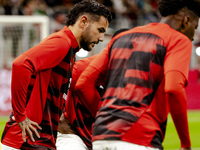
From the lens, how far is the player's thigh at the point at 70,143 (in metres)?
3.70

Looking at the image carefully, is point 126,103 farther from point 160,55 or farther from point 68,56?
point 68,56

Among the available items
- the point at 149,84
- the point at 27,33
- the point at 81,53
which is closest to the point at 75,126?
the point at 149,84

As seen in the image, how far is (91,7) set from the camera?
3.70 m

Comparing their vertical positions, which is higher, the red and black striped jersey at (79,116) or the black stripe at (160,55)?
the black stripe at (160,55)

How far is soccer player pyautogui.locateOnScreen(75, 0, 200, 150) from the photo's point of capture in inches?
91.2

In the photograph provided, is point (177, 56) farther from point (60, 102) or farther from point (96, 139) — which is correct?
point (60, 102)

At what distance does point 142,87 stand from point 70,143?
1.51 metres

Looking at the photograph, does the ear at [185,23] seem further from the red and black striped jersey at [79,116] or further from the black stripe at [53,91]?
the red and black striped jersey at [79,116]

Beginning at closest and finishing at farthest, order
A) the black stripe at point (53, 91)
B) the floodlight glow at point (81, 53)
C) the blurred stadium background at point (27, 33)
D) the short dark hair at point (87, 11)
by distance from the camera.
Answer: the black stripe at point (53, 91) < the short dark hair at point (87, 11) < the blurred stadium background at point (27, 33) < the floodlight glow at point (81, 53)

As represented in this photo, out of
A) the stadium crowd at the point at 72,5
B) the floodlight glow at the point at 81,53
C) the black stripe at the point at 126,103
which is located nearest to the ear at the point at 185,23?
the black stripe at the point at 126,103

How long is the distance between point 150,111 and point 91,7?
160cm

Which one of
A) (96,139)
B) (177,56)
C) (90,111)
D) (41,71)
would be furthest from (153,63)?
(90,111)

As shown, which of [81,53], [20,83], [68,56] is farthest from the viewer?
[81,53]

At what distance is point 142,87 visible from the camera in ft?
7.96
